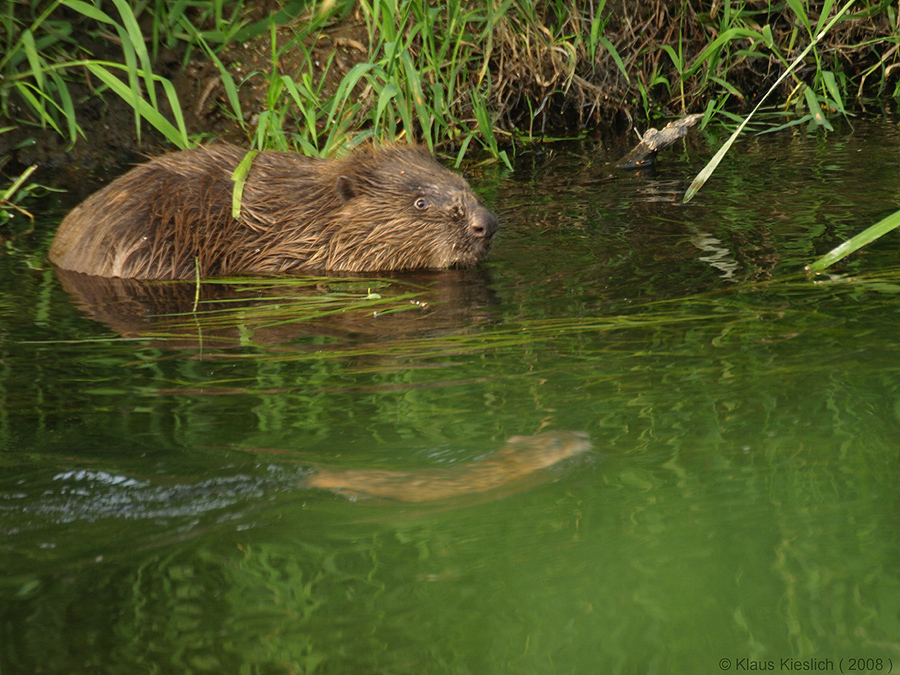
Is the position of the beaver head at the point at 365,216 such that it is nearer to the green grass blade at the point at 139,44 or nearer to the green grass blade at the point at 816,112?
the green grass blade at the point at 139,44

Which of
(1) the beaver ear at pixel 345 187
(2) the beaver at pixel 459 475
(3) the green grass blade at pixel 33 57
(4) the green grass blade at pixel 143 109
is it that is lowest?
(2) the beaver at pixel 459 475

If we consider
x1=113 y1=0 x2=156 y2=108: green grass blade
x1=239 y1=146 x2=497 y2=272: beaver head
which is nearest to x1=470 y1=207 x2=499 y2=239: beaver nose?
x1=239 y1=146 x2=497 y2=272: beaver head

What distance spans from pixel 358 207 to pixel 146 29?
104 inches

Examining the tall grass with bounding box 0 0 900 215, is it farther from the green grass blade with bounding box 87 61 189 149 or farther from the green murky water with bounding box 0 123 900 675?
the green murky water with bounding box 0 123 900 675

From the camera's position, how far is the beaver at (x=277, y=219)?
4.31m

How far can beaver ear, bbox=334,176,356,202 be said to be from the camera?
452cm

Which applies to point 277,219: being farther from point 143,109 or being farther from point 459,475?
point 459,475

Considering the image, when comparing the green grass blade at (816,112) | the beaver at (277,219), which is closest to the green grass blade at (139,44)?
the beaver at (277,219)

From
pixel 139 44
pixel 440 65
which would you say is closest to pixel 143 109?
pixel 139 44

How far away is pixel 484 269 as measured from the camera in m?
4.20

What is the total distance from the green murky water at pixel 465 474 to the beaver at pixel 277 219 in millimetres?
685

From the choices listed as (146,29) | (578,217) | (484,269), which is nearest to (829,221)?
(578,217)

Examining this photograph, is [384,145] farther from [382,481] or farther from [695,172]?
[382,481]

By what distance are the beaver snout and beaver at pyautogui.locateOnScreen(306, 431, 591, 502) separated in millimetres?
2260
